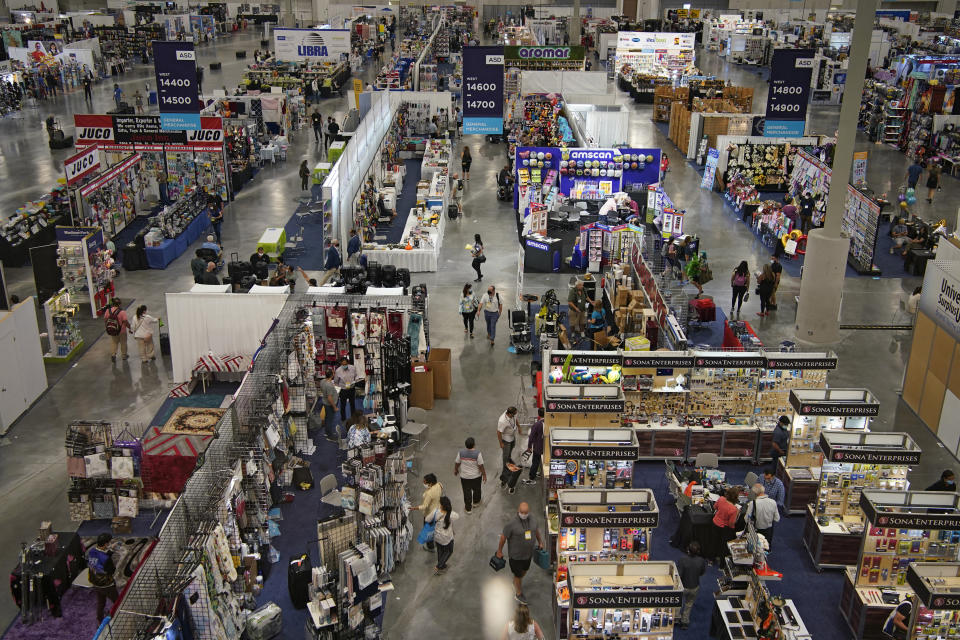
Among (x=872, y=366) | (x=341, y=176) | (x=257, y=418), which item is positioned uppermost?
(x=341, y=176)

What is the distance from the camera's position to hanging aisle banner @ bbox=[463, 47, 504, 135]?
21.1m

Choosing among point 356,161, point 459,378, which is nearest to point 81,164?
point 356,161

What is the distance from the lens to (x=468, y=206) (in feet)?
86.8

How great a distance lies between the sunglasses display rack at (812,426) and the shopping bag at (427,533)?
16.8ft

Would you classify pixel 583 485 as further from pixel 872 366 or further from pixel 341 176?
pixel 341 176

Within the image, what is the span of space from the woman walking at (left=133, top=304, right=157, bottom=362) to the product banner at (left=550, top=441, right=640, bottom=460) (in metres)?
9.13

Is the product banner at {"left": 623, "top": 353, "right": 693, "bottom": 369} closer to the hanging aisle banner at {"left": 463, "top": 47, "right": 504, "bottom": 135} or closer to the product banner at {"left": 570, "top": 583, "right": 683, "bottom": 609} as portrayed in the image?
the product banner at {"left": 570, "top": 583, "right": 683, "bottom": 609}

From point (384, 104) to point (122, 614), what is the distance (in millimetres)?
23297

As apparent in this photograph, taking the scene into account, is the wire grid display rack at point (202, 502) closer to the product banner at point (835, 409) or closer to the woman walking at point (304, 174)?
the product banner at point (835, 409)

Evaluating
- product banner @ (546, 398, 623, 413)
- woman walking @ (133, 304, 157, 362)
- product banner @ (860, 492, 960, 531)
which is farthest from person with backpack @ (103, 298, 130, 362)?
product banner @ (860, 492, 960, 531)

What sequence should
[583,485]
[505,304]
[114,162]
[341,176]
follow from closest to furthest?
[583,485] < [505,304] < [341,176] < [114,162]

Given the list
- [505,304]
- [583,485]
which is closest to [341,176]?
[505,304]

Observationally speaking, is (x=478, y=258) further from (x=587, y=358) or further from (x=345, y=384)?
(x=587, y=358)

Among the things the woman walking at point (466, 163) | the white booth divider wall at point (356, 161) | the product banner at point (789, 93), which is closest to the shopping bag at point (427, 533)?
the white booth divider wall at point (356, 161)
